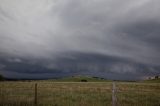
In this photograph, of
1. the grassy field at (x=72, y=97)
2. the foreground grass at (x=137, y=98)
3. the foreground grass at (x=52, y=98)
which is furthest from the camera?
the foreground grass at (x=137, y=98)

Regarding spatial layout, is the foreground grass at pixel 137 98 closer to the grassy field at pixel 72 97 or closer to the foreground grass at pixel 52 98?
the grassy field at pixel 72 97

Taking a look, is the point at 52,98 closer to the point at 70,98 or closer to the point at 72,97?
the point at 70,98

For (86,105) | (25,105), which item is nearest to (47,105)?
(25,105)

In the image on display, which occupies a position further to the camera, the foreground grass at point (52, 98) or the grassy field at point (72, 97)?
the grassy field at point (72, 97)

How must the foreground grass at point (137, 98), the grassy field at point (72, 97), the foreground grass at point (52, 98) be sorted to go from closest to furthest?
the foreground grass at point (52, 98) < the grassy field at point (72, 97) < the foreground grass at point (137, 98)

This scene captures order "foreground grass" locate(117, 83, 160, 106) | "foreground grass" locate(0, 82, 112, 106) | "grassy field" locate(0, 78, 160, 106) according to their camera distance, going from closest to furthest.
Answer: "foreground grass" locate(0, 82, 112, 106), "grassy field" locate(0, 78, 160, 106), "foreground grass" locate(117, 83, 160, 106)

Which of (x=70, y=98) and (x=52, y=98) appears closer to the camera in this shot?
(x=52, y=98)

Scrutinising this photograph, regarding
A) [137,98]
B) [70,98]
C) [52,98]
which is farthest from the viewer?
[137,98]

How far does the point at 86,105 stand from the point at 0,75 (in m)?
112

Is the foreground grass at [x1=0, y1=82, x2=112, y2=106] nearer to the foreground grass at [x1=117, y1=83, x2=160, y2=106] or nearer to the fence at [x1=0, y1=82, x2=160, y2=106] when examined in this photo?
the fence at [x1=0, y1=82, x2=160, y2=106]

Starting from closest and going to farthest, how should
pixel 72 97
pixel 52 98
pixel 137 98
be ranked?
pixel 52 98
pixel 72 97
pixel 137 98

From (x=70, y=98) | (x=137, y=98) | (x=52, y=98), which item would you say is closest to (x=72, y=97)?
(x=70, y=98)

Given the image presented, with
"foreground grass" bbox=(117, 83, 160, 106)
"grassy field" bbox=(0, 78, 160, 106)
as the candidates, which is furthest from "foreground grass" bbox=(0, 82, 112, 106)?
"foreground grass" bbox=(117, 83, 160, 106)

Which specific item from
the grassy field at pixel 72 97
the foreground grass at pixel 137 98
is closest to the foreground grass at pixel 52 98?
the grassy field at pixel 72 97
